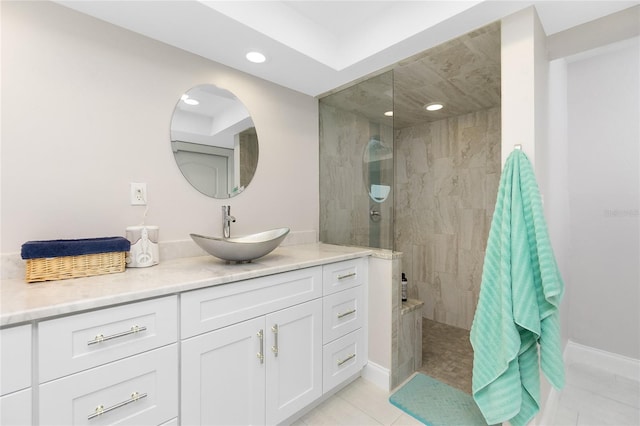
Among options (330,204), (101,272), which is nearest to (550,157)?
(330,204)

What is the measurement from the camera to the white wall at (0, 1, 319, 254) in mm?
1212

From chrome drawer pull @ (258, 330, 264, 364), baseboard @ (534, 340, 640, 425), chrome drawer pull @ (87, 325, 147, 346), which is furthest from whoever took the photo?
baseboard @ (534, 340, 640, 425)

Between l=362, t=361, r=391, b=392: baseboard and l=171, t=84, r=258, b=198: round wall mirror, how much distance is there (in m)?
1.51

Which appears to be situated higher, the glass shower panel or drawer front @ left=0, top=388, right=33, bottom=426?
the glass shower panel

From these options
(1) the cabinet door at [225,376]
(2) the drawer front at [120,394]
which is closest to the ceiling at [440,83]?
(1) the cabinet door at [225,376]

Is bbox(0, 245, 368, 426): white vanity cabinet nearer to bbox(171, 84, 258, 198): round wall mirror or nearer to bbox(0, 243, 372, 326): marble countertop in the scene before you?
bbox(0, 243, 372, 326): marble countertop

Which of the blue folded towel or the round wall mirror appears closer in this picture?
the blue folded towel

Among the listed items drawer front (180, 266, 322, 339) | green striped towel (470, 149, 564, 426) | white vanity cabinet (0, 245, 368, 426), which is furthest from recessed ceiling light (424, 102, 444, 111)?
drawer front (180, 266, 322, 339)

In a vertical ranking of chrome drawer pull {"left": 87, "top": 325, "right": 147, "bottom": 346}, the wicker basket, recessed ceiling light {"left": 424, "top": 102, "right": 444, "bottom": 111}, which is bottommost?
chrome drawer pull {"left": 87, "top": 325, "right": 147, "bottom": 346}

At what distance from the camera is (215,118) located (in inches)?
71.7

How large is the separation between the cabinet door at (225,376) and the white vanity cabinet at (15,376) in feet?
1.40

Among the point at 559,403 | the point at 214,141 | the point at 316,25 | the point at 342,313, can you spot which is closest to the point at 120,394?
the point at 342,313

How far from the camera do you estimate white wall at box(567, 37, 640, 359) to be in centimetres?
196

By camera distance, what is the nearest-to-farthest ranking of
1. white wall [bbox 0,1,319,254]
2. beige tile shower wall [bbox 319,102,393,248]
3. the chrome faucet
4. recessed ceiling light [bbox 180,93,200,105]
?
white wall [bbox 0,1,319,254]
recessed ceiling light [bbox 180,93,200,105]
the chrome faucet
beige tile shower wall [bbox 319,102,393,248]
